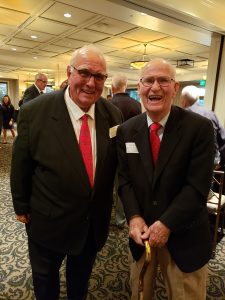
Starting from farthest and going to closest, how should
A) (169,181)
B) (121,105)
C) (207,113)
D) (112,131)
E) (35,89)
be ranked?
(35,89)
(207,113)
(121,105)
(112,131)
(169,181)

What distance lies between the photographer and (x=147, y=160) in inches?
49.1

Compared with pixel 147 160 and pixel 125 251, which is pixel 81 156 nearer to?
pixel 147 160

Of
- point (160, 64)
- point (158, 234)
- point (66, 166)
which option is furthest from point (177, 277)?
point (160, 64)

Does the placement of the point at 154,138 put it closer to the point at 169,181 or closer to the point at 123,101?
the point at 169,181

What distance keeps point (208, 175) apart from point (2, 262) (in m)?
2.10

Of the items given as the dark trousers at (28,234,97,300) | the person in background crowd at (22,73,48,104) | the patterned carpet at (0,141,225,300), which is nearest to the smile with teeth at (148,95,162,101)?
the dark trousers at (28,234,97,300)

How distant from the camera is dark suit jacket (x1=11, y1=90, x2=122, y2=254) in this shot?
128 centimetres

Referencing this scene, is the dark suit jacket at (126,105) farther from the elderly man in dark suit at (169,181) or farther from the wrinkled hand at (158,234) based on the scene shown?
the wrinkled hand at (158,234)

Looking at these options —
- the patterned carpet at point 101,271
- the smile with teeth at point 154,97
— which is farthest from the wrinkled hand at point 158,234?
the patterned carpet at point 101,271

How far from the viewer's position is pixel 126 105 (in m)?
3.06

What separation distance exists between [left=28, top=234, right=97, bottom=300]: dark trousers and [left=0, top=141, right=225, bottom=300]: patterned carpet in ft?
1.24

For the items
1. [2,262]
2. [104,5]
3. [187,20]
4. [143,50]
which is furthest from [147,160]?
[143,50]

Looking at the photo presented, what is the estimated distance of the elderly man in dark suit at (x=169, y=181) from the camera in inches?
46.8

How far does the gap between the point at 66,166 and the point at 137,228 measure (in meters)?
0.48
